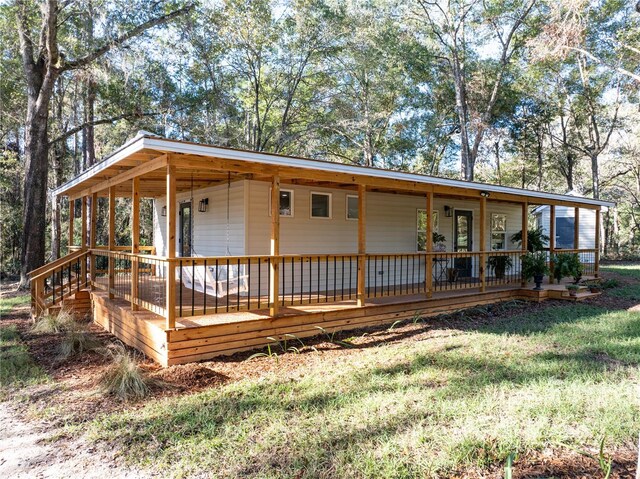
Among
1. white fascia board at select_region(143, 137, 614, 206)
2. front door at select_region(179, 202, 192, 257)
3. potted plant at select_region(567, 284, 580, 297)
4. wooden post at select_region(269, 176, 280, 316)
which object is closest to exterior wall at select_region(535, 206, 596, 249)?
potted plant at select_region(567, 284, 580, 297)

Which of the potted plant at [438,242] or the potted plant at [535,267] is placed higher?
the potted plant at [438,242]

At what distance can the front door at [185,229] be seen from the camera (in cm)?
1013

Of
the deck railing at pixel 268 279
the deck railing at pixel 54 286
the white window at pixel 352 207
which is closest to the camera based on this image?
the deck railing at pixel 268 279

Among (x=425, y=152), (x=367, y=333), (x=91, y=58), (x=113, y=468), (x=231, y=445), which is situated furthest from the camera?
(x=425, y=152)

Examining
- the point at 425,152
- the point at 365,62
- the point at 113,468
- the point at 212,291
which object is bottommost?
the point at 113,468

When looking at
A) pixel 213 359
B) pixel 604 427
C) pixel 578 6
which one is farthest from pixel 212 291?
pixel 578 6

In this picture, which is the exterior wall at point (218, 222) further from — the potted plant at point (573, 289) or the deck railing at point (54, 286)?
the potted plant at point (573, 289)

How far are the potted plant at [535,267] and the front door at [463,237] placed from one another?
6.26 feet

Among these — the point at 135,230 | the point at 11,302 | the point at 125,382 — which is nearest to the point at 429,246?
the point at 135,230

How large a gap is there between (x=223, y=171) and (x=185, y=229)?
4154 millimetres

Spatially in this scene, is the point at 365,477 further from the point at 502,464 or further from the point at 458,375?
the point at 458,375

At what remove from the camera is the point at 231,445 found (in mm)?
3096

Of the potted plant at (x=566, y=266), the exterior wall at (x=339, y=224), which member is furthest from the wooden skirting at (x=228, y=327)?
the potted plant at (x=566, y=266)

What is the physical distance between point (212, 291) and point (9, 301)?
5646mm
